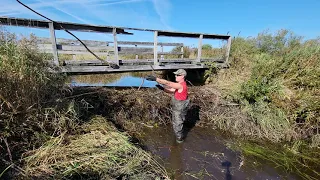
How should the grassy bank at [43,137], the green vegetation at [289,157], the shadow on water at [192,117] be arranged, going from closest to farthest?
the grassy bank at [43,137], the green vegetation at [289,157], the shadow on water at [192,117]

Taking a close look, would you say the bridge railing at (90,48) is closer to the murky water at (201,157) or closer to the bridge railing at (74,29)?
the bridge railing at (74,29)

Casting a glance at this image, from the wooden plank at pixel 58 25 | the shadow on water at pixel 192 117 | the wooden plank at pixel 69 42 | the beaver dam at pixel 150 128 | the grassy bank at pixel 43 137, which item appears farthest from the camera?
the shadow on water at pixel 192 117

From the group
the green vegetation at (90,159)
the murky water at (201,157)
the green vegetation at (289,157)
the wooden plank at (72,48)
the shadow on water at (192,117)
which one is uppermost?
the wooden plank at (72,48)

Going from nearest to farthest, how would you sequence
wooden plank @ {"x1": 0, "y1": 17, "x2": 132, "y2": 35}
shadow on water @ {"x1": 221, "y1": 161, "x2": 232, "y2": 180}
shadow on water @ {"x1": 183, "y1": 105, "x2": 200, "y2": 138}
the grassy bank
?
the grassy bank → shadow on water @ {"x1": 221, "y1": 161, "x2": 232, "y2": 180} → wooden plank @ {"x1": 0, "y1": 17, "x2": 132, "y2": 35} → shadow on water @ {"x1": 183, "y1": 105, "x2": 200, "y2": 138}

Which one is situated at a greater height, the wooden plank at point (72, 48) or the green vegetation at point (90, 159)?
the wooden plank at point (72, 48)

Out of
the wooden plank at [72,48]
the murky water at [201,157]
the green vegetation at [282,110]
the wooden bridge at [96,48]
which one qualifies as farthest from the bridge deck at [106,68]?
the green vegetation at [282,110]

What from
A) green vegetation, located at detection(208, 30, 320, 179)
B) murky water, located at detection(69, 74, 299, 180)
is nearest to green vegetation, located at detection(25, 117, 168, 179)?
murky water, located at detection(69, 74, 299, 180)

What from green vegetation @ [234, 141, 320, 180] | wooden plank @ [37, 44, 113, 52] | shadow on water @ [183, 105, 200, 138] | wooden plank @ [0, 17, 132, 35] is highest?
wooden plank @ [0, 17, 132, 35]

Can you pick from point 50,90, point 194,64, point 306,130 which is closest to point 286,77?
point 306,130

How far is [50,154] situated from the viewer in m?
2.54

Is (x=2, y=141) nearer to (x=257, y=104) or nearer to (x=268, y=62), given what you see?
(x=257, y=104)

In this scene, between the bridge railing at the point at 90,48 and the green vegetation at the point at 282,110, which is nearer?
the green vegetation at the point at 282,110

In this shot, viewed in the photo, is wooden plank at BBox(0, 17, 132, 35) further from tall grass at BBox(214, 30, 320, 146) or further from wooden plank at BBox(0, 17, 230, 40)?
tall grass at BBox(214, 30, 320, 146)

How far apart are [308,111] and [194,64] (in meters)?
4.41
